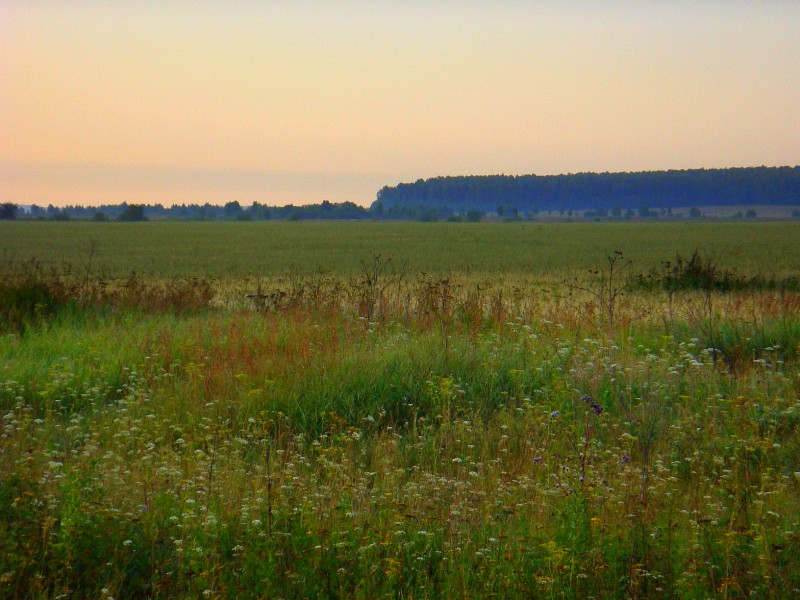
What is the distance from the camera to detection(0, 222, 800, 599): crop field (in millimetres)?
4418

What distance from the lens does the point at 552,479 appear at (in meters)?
6.18

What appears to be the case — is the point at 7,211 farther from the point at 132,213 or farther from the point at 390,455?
the point at 390,455

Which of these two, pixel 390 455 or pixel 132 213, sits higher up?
pixel 132 213

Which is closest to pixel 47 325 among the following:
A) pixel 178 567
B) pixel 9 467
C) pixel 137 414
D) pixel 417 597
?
pixel 137 414

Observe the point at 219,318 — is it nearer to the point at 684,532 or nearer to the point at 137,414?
the point at 137,414

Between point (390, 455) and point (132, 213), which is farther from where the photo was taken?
point (132, 213)

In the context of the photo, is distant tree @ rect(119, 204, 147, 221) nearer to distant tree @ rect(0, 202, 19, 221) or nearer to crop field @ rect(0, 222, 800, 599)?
distant tree @ rect(0, 202, 19, 221)

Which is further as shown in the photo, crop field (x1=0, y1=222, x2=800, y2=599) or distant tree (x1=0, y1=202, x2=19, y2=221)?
distant tree (x1=0, y1=202, x2=19, y2=221)

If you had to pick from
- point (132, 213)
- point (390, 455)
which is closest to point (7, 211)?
point (132, 213)

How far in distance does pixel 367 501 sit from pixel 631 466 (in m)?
2.34

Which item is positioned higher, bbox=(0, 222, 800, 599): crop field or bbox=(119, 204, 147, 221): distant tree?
bbox=(119, 204, 147, 221): distant tree

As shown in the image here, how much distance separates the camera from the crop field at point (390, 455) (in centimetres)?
442

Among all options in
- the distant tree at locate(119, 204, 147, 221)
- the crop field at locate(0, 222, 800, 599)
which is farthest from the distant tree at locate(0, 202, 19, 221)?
the crop field at locate(0, 222, 800, 599)

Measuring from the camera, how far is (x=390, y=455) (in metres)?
6.88
